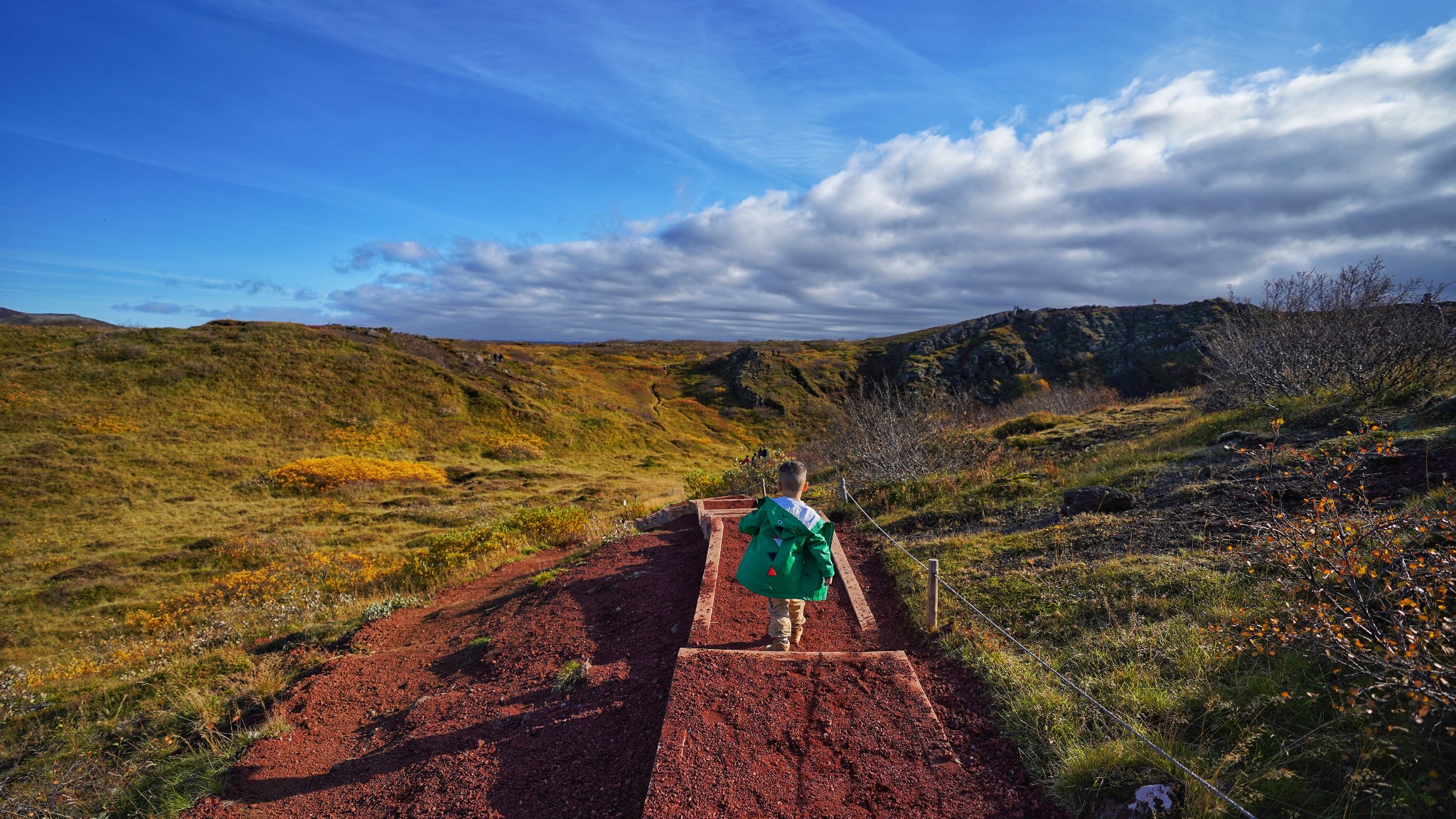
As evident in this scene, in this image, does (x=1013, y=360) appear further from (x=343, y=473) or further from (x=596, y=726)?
(x=596, y=726)

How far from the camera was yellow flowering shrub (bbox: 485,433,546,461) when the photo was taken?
32.6 metres

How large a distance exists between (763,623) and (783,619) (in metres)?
1.04

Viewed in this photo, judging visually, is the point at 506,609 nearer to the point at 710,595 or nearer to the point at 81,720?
the point at 710,595

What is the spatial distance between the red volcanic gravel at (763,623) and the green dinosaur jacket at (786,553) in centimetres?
79

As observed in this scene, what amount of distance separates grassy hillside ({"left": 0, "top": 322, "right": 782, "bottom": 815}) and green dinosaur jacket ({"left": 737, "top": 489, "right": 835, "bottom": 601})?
14.5ft

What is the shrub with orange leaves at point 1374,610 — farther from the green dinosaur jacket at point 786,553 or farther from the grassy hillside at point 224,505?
the grassy hillside at point 224,505

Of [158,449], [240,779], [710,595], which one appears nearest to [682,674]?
[710,595]

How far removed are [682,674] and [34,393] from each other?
40.4 meters

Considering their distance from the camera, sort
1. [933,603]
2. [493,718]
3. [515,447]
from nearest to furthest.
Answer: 1. [493,718]
2. [933,603]
3. [515,447]

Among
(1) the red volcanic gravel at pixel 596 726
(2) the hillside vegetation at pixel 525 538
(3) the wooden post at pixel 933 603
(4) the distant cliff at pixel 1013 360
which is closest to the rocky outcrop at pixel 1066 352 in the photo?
(4) the distant cliff at pixel 1013 360

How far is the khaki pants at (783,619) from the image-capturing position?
4.86 m

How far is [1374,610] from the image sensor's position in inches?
134

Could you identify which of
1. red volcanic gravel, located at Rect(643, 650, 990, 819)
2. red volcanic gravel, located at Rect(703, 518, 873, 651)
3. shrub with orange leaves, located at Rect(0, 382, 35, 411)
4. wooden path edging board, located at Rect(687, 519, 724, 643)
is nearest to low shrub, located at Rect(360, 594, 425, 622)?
wooden path edging board, located at Rect(687, 519, 724, 643)

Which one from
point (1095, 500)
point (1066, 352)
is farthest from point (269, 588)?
point (1066, 352)
